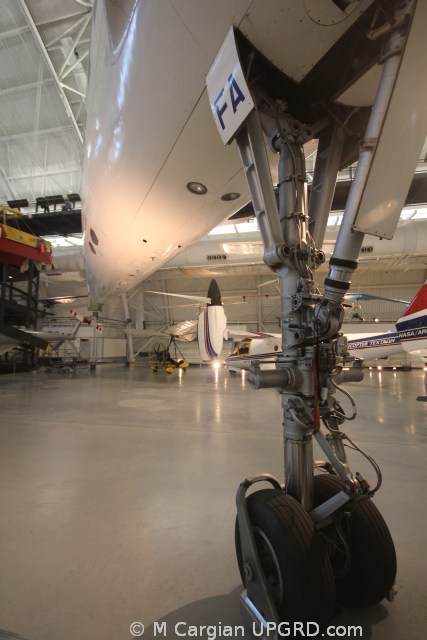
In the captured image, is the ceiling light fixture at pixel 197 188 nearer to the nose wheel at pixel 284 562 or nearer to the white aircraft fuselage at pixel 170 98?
the white aircraft fuselage at pixel 170 98

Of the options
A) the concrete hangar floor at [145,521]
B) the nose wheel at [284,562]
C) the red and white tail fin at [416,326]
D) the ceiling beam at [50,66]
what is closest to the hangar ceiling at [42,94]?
the ceiling beam at [50,66]

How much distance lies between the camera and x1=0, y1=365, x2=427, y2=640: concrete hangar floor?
1280 mm

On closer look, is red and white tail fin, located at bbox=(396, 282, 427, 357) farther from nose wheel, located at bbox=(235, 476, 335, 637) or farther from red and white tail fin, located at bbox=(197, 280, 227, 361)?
nose wheel, located at bbox=(235, 476, 335, 637)

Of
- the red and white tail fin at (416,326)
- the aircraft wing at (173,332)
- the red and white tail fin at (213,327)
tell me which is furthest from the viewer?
the aircraft wing at (173,332)

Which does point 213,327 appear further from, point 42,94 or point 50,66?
point 42,94

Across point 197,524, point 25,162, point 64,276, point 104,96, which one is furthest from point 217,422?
point 25,162

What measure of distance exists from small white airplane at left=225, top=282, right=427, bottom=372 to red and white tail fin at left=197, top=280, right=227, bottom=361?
0.87 m

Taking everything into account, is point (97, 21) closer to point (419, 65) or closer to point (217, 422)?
point (419, 65)

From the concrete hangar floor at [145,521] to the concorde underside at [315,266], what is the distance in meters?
0.31

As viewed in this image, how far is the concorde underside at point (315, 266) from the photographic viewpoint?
1086mm

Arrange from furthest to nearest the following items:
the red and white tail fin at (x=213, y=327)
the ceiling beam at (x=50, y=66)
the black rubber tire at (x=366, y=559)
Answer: the red and white tail fin at (x=213, y=327)
the ceiling beam at (x=50, y=66)
the black rubber tire at (x=366, y=559)

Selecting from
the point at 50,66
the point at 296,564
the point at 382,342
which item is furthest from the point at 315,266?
the point at 50,66

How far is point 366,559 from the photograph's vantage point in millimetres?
1222

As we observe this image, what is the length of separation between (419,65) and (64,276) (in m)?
16.9
